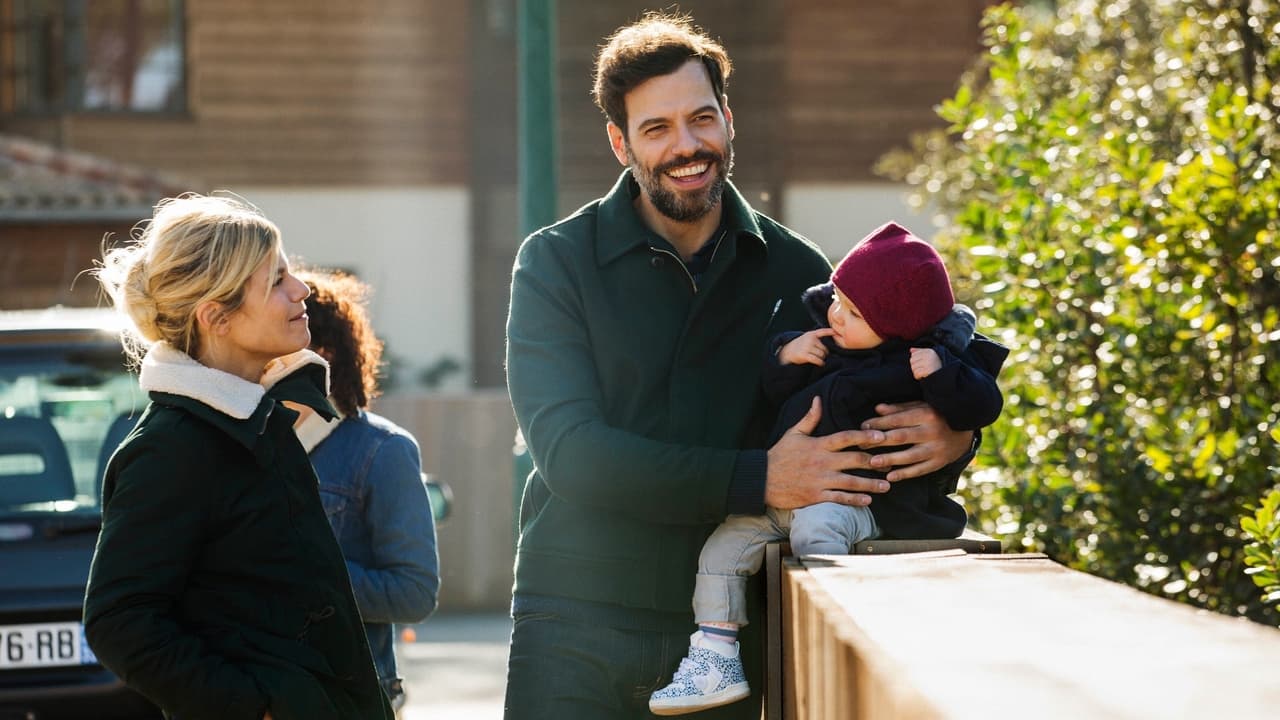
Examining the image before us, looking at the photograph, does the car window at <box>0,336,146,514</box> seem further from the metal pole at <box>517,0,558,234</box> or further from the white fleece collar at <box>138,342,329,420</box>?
the metal pole at <box>517,0,558,234</box>

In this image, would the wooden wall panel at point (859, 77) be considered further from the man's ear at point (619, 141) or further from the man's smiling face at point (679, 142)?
the man's smiling face at point (679, 142)

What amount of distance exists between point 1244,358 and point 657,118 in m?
2.42

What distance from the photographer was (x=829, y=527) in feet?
10.2

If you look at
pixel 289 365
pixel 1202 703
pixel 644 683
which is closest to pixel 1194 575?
pixel 644 683

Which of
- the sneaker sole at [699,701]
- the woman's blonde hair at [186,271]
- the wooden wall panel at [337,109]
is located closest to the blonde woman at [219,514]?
the woman's blonde hair at [186,271]

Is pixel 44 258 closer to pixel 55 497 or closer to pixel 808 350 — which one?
pixel 55 497

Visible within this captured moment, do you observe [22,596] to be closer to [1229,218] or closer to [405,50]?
[1229,218]

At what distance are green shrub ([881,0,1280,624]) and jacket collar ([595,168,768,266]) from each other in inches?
69.1

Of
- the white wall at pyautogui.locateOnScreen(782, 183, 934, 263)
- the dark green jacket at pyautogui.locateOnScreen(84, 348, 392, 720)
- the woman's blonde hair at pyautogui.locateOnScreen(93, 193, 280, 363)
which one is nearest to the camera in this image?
the dark green jacket at pyautogui.locateOnScreen(84, 348, 392, 720)

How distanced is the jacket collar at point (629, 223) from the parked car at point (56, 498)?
6.31ft

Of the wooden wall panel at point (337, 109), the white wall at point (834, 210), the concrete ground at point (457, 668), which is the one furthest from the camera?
the white wall at point (834, 210)

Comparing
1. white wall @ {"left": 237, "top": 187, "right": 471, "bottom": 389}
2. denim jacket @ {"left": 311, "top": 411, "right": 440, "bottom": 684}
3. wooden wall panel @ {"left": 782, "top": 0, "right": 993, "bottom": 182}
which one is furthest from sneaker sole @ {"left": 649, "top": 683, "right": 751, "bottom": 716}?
wooden wall panel @ {"left": 782, "top": 0, "right": 993, "bottom": 182}

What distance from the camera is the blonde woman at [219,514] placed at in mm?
2867

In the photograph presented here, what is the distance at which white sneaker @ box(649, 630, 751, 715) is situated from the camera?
330 centimetres
